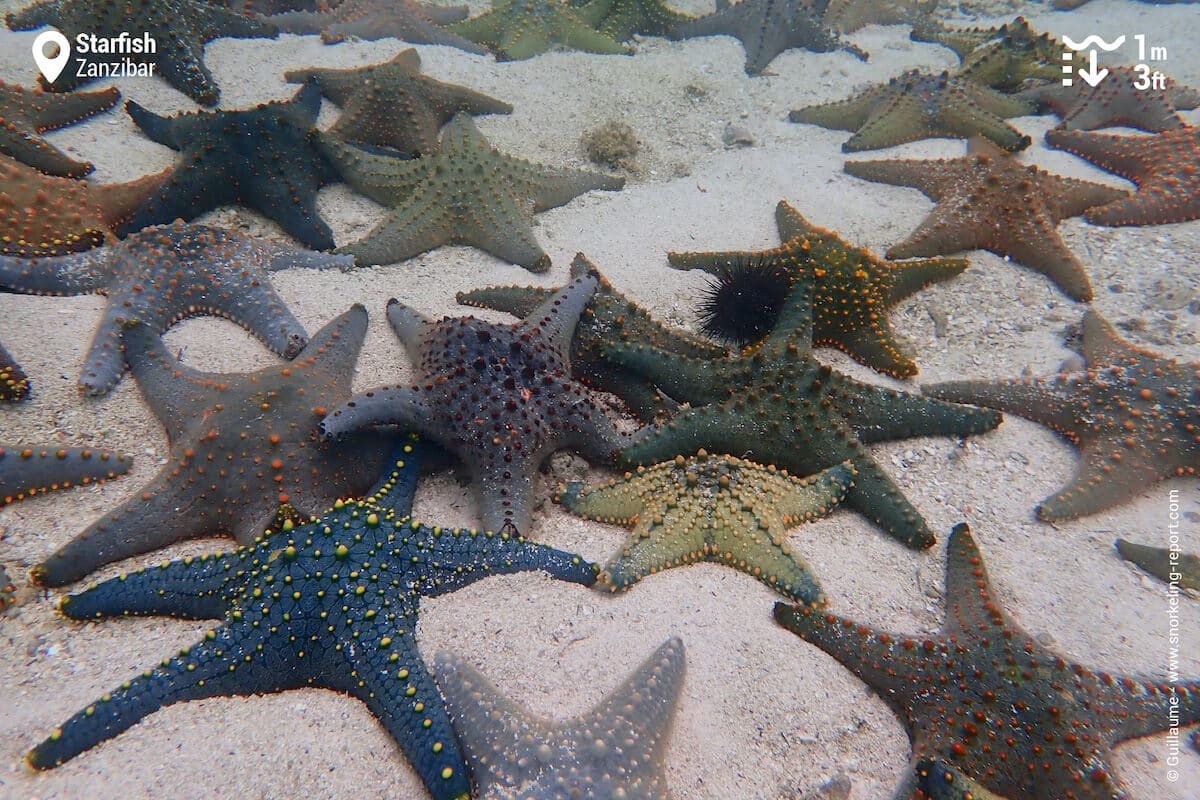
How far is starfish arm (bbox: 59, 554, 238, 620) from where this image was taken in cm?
304

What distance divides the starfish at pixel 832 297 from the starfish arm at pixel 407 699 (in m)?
3.34

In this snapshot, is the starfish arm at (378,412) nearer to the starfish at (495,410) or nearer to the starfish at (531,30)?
the starfish at (495,410)

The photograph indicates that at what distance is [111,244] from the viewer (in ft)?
15.5

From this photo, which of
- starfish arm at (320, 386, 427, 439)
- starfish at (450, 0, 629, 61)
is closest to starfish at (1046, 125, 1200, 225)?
starfish at (450, 0, 629, 61)

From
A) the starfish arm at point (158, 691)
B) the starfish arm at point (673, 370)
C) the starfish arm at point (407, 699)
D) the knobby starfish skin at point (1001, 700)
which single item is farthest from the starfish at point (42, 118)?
the knobby starfish skin at point (1001, 700)

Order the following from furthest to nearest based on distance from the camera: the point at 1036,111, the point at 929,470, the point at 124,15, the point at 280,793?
the point at 1036,111 → the point at 124,15 → the point at 929,470 → the point at 280,793

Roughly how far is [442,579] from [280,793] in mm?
1093

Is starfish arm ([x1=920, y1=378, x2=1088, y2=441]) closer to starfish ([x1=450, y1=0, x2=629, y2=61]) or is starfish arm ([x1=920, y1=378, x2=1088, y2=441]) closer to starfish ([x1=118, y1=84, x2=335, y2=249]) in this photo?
starfish ([x1=118, y1=84, x2=335, y2=249])

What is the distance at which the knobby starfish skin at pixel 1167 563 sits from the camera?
361 centimetres

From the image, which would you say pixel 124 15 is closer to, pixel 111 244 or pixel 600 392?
pixel 111 244

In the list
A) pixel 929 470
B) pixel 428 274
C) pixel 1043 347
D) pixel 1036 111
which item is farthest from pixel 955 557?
pixel 1036 111

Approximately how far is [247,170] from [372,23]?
12.6 ft

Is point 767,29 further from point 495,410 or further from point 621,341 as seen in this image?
point 495,410

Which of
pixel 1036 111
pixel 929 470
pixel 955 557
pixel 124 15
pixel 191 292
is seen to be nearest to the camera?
pixel 955 557
